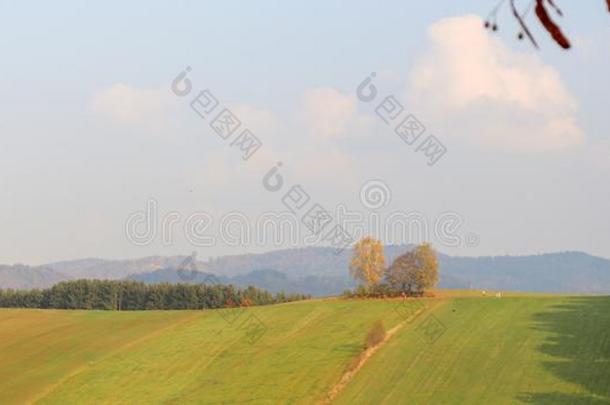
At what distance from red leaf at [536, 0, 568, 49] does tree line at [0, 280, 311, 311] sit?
160 metres

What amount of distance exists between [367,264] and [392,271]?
4542 millimetres

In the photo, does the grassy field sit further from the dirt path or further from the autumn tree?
the autumn tree

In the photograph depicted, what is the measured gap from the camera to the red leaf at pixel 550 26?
7042 millimetres

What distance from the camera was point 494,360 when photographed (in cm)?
7600

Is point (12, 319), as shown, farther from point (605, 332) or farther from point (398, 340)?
point (605, 332)

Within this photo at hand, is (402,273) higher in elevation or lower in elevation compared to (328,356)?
higher

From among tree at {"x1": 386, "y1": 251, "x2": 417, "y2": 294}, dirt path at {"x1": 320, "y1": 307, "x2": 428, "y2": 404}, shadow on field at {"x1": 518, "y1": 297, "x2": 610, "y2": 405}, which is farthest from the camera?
tree at {"x1": 386, "y1": 251, "x2": 417, "y2": 294}

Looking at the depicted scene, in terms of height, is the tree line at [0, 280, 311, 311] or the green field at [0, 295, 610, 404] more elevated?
the tree line at [0, 280, 311, 311]

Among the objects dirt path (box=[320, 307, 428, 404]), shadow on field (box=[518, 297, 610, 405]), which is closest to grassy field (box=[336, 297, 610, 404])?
shadow on field (box=[518, 297, 610, 405])

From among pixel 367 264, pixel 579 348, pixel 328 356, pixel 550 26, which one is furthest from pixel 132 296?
pixel 550 26

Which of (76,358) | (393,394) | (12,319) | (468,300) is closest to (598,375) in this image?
(393,394)

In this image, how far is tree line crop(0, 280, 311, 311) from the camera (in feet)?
557

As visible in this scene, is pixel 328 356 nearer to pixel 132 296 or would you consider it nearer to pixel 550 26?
pixel 550 26

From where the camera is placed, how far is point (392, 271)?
10888 centimetres
